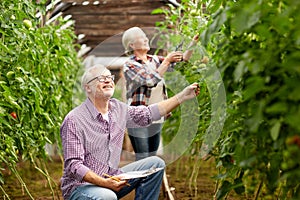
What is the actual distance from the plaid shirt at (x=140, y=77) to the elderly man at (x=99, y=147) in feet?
2.16

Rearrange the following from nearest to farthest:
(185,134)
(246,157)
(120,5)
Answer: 1. (246,157)
2. (185,134)
3. (120,5)

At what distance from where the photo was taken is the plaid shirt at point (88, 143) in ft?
8.98

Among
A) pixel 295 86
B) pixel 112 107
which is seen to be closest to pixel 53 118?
pixel 112 107

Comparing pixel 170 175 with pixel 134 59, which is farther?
pixel 170 175

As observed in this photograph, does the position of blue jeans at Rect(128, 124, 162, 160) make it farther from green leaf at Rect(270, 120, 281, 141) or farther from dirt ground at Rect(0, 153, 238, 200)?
green leaf at Rect(270, 120, 281, 141)

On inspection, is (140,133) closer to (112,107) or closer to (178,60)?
(178,60)

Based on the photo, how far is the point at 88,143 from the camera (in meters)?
2.82

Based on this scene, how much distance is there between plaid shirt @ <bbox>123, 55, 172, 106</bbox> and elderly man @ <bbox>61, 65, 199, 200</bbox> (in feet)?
2.16

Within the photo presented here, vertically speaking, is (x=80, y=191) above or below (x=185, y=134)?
above

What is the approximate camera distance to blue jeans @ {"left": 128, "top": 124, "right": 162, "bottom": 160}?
3.78m

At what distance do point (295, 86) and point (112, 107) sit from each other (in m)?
1.76

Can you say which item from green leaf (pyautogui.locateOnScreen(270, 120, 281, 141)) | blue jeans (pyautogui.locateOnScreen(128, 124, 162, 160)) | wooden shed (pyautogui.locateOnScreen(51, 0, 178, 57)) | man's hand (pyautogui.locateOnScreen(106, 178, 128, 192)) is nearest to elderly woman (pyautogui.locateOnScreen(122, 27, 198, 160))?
blue jeans (pyautogui.locateOnScreen(128, 124, 162, 160))

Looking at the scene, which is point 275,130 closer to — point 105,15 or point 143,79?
point 143,79

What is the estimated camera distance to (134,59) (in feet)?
12.2
